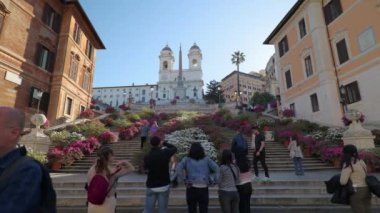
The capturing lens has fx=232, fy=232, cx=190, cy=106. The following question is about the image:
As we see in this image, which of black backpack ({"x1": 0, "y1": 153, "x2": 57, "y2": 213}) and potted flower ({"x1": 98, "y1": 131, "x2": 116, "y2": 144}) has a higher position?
potted flower ({"x1": 98, "y1": 131, "x2": 116, "y2": 144})

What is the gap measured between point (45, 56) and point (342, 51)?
2709 centimetres

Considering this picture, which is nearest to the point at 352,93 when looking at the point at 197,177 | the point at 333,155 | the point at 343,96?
the point at 343,96

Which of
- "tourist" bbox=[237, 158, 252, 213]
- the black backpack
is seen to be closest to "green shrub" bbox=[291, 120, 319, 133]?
"tourist" bbox=[237, 158, 252, 213]

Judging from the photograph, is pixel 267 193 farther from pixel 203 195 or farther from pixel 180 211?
pixel 203 195

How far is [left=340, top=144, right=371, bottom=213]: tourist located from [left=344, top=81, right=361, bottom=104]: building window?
676 inches

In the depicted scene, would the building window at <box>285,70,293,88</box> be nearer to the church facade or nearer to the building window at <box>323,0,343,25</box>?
the building window at <box>323,0,343,25</box>

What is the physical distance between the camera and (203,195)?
4848 millimetres

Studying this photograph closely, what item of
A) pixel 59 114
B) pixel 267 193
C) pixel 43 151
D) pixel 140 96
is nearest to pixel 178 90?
pixel 140 96

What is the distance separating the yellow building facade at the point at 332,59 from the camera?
1723 centimetres

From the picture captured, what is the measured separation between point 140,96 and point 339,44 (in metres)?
102

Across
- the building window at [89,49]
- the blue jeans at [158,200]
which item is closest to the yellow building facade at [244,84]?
the building window at [89,49]

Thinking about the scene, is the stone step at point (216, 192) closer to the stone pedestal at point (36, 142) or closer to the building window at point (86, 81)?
the stone pedestal at point (36, 142)

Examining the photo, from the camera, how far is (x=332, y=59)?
2102cm

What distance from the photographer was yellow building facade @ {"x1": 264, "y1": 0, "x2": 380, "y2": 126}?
17.2 metres
